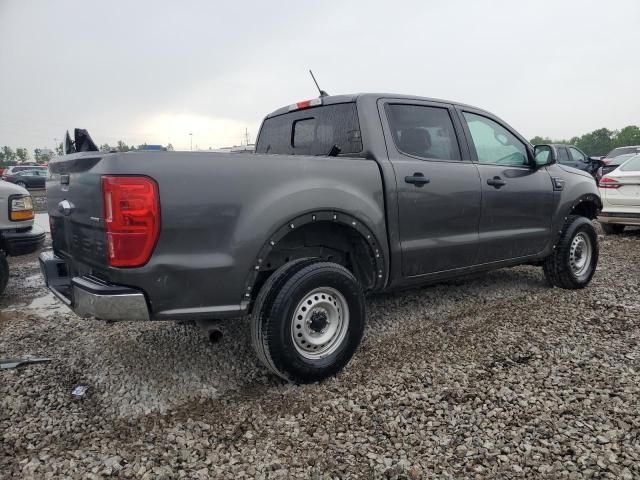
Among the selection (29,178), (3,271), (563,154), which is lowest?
(3,271)

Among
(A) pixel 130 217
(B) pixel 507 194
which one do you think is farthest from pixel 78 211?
(B) pixel 507 194

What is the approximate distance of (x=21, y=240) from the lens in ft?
16.0

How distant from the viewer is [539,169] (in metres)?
4.50

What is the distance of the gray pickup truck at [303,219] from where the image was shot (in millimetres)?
2391

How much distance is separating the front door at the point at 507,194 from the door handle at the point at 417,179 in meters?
0.77

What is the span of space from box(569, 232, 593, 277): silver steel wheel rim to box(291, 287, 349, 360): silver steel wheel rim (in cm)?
316

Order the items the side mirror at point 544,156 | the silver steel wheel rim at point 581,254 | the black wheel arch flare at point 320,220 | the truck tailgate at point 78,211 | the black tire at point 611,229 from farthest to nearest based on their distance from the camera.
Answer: the black tire at point 611,229, the silver steel wheel rim at point 581,254, the side mirror at point 544,156, the black wheel arch flare at point 320,220, the truck tailgate at point 78,211

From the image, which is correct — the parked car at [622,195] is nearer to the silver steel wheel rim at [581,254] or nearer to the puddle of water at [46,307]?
the silver steel wheel rim at [581,254]

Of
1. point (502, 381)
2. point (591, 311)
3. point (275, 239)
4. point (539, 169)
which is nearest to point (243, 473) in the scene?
point (275, 239)

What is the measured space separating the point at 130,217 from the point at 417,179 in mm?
1989

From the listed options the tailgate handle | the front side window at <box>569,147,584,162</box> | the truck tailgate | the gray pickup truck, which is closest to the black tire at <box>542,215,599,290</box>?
the gray pickup truck

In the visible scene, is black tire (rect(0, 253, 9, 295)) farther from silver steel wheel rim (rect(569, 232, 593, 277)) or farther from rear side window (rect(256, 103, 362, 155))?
silver steel wheel rim (rect(569, 232, 593, 277))

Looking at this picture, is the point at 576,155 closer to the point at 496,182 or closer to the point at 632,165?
the point at 632,165

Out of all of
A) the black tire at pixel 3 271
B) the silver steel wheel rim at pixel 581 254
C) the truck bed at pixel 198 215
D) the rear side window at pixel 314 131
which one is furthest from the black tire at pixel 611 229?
the black tire at pixel 3 271
